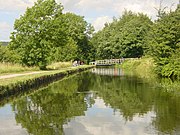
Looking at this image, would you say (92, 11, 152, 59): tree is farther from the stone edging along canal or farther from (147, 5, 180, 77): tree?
the stone edging along canal

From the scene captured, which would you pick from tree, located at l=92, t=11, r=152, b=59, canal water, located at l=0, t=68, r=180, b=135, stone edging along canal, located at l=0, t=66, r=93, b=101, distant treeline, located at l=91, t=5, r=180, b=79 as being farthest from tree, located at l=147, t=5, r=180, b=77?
tree, located at l=92, t=11, r=152, b=59

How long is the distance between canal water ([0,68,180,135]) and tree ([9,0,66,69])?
2455 cm

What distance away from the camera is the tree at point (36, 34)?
4912 centimetres

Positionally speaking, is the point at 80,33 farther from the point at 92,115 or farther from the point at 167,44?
the point at 92,115

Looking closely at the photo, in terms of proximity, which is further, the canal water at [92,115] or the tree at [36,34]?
the tree at [36,34]

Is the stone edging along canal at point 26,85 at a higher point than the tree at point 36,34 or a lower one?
lower

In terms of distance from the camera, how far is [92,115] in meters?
17.8

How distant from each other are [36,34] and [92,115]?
34.2 m

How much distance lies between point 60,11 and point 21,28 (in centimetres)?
728

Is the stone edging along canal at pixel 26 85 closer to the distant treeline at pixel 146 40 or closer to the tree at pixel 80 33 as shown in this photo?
the distant treeline at pixel 146 40

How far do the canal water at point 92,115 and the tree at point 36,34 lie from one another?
966 inches

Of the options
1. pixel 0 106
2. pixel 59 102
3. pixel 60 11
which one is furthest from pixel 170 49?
pixel 0 106

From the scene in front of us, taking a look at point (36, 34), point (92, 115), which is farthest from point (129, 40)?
point (92, 115)

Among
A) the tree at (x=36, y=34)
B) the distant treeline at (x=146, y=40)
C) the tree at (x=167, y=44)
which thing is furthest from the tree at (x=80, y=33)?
the tree at (x=167, y=44)
